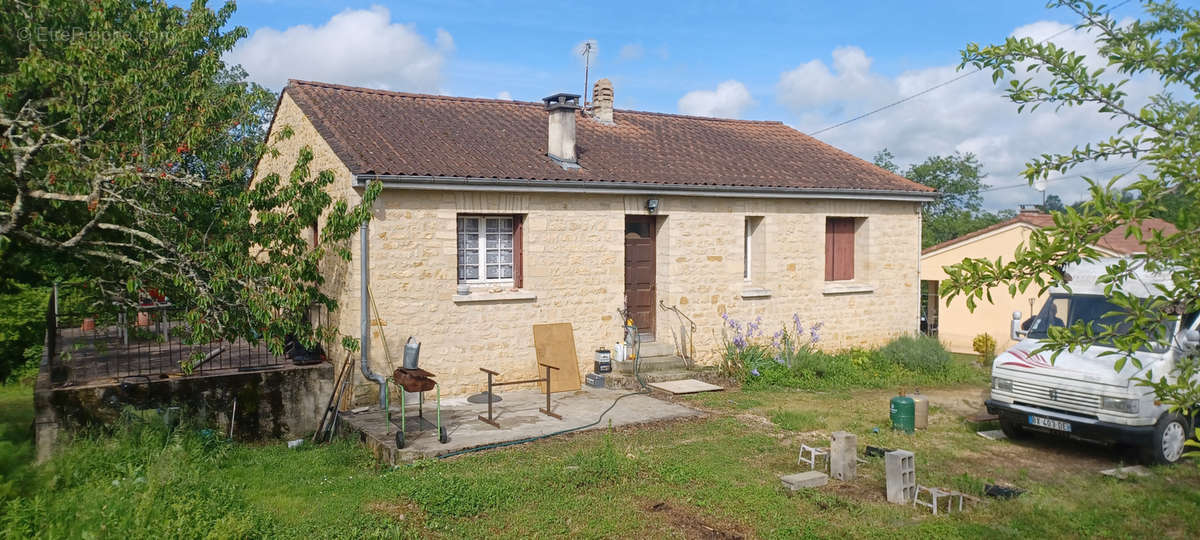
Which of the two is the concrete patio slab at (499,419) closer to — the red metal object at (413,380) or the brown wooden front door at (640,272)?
the red metal object at (413,380)

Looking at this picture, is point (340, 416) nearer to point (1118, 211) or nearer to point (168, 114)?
point (168, 114)

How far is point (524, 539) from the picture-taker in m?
6.16

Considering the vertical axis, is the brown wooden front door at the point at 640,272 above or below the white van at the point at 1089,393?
above

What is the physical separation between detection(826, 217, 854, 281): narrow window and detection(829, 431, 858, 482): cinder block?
26.6 ft

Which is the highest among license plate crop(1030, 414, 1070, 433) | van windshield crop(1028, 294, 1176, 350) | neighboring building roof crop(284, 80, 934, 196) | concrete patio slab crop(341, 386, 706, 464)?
neighboring building roof crop(284, 80, 934, 196)

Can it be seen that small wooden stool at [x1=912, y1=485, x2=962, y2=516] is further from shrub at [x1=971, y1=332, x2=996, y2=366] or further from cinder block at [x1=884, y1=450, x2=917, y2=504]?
shrub at [x1=971, y1=332, x2=996, y2=366]

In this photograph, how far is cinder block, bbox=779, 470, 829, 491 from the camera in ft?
24.1

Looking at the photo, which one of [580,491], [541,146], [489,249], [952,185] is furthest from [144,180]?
[952,185]

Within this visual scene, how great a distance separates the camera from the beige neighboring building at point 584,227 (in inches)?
431

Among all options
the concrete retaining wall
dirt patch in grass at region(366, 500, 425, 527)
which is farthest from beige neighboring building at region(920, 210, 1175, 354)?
dirt patch in grass at region(366, 500, 425, 527)

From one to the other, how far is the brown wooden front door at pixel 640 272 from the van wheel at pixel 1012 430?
5695 millimetres

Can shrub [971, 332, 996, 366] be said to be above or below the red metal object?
below

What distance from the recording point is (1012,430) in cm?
953

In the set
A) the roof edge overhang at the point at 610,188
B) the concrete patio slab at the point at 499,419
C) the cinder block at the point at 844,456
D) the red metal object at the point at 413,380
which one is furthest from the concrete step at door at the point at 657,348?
the cinder block at the point at 844,456
